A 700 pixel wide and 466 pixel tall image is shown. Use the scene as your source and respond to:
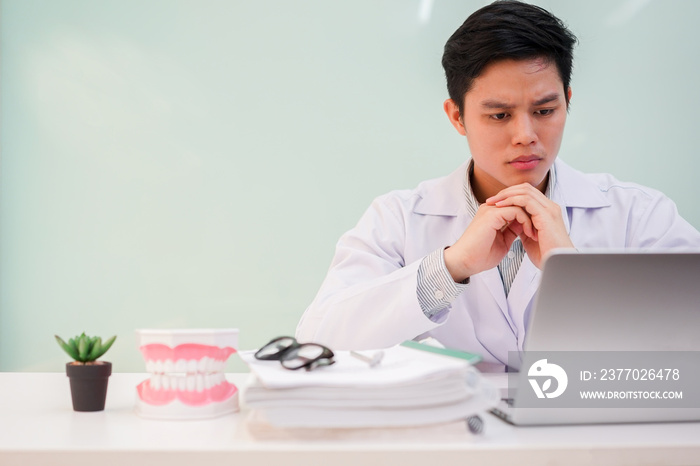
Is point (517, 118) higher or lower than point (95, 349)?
higher

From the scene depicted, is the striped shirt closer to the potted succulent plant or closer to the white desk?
the white desk

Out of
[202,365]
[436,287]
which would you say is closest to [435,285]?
[436,287]

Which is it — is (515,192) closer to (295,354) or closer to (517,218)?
(517,218)

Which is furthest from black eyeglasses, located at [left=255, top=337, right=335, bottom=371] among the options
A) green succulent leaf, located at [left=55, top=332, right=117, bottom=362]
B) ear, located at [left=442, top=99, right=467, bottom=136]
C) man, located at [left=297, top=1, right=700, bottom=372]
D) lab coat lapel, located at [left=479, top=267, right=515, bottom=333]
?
ear, located at [left=442, top=99, right=467, bottom=136]

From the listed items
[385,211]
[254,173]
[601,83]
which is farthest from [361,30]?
[385,211]

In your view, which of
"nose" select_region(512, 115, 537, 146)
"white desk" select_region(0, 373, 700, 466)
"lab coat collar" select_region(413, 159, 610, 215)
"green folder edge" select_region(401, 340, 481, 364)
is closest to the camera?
"white desk" select_region(0, 373, 700, 466)

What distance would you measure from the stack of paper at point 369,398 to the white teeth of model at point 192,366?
0.13 meters

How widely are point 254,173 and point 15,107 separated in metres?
1.17

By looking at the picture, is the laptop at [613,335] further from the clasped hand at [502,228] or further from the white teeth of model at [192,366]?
the clasped hand at [502,228]

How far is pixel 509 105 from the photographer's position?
1.46 meters

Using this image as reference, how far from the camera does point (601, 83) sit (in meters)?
3.23

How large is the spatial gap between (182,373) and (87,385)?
15cm

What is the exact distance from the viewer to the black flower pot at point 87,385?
0.82 meters

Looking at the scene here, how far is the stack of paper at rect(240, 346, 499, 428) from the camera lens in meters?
0.64
